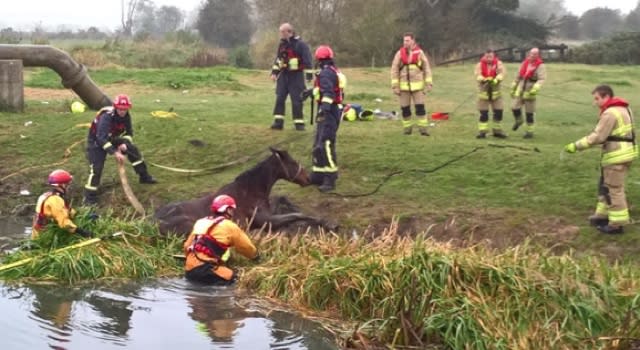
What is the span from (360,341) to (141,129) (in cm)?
1164

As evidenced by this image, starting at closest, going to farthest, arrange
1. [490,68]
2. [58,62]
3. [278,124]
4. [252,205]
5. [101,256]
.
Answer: [101,256], [252,205], [490,68], [278,124], [58,62]

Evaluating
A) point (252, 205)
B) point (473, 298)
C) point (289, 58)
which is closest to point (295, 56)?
point (289, 58)

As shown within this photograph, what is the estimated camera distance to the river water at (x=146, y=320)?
8.95m

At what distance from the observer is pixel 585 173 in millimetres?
14461

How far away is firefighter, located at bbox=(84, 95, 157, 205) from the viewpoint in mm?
15193

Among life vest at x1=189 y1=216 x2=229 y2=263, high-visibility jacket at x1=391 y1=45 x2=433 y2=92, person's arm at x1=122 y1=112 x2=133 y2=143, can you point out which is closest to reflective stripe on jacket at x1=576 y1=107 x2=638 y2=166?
life vest at x1=189 y1=216 x2=229 y2=263

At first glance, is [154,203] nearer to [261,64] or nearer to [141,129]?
[141,129]

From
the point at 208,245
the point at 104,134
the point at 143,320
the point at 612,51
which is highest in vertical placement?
the point at 612,51

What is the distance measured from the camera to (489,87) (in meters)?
18.5

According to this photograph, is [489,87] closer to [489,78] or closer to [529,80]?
[489,78]

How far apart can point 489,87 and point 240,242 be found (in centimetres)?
901

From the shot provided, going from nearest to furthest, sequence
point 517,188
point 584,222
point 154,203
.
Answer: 1. point 584,222
2. point 517,188
3. point 154,203

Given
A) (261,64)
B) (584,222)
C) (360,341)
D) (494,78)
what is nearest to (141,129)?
(494,78)

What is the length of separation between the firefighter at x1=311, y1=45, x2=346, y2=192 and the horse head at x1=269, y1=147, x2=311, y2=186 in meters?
0.72
